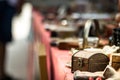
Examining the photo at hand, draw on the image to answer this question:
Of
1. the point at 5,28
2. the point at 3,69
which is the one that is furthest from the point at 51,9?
the point at 3,69

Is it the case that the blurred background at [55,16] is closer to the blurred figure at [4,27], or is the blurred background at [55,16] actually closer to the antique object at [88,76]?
the blurred figure at [4,27]

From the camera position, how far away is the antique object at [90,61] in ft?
4.59

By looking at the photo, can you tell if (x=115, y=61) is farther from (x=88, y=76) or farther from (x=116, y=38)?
(x=116, y=38)

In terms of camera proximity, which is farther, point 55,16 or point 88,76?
point 55,16

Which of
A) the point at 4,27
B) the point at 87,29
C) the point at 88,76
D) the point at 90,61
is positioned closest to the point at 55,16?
the point at 4,27

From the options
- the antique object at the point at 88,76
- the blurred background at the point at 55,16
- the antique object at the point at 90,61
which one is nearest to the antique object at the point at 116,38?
the antique object at the point at 90,61

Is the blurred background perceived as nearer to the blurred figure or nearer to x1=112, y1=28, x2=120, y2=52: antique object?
the blurred figure

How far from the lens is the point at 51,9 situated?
16.2 feet

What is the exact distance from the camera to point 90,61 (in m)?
1.40

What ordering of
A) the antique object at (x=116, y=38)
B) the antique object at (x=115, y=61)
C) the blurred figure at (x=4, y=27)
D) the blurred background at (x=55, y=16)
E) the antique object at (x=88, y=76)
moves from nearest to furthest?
the antique object at (x=88, y=76), the antique object at (x=115, y=61), the antique object at (x=116, y=38), the blurred background at (x=55, y=16), the blurred figure at (x=4, y=27)

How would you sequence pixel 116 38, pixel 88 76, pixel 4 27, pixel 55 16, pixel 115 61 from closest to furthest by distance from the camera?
pixel 88 76 → pixel 115 61 → pixel 116 38 → pixel 55 16 → pixel 4 27

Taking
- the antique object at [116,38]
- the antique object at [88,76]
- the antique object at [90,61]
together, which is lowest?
the antique object at [88,76]

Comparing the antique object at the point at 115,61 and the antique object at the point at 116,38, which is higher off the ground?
the antique object at the point at 116,38

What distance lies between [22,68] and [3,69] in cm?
74
